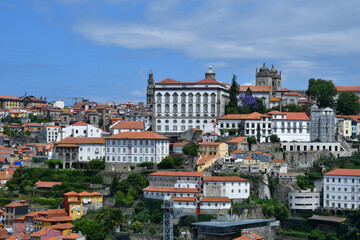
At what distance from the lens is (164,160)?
2682 inches

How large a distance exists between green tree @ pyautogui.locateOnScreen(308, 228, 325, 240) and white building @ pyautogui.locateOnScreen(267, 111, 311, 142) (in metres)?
19.3

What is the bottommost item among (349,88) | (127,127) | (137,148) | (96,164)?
(96,164)

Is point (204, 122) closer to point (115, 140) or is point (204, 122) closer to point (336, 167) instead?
point (115, 140)

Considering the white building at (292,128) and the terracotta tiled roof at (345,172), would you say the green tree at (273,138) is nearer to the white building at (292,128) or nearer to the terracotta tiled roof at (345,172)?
the white building at (292,128)

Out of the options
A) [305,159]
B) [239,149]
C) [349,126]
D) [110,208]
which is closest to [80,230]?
[110,208]

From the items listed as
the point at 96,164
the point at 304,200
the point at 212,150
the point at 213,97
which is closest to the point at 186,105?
the point at 213,97

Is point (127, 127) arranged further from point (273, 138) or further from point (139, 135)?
point (273, 138)

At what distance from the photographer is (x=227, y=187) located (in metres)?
59.0

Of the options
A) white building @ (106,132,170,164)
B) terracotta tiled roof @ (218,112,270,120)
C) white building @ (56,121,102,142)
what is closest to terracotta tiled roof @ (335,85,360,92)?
terracotta tiled roof @ (218,112,270,120)

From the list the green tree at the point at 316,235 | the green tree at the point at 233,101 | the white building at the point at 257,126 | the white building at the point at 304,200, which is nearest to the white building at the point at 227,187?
the white building at the point at 304,200

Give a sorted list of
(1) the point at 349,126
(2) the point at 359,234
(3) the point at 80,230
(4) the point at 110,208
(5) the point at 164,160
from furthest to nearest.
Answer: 1. (1) the point at 349,126
2. (5) the point at 164,160
3. (4) the point at 110,208
4. (3) the point at 80,230
5. (2) the point at 359,234

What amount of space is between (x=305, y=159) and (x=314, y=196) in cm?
882

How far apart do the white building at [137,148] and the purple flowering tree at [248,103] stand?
1521 cm

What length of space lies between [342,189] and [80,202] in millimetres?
26926
